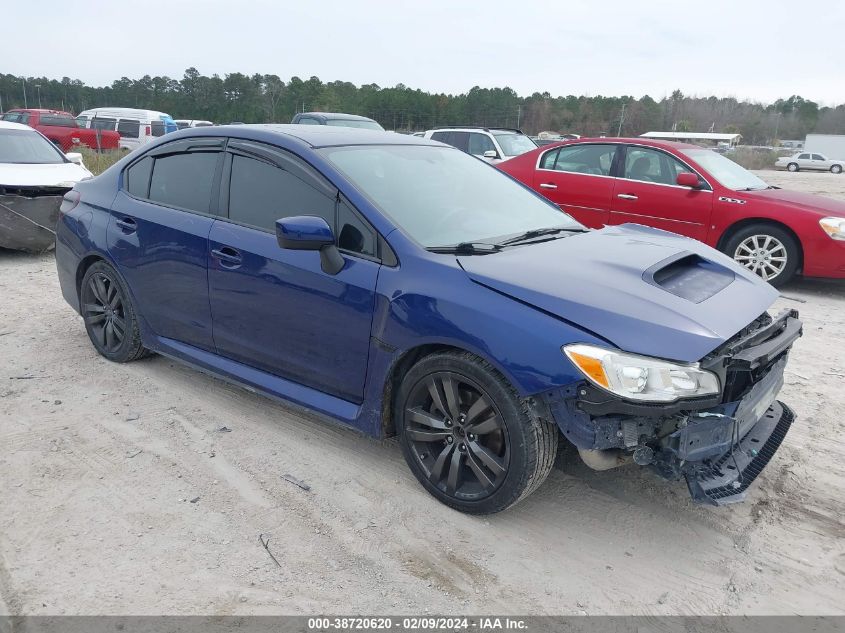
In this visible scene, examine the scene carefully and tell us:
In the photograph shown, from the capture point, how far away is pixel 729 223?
7.52 m

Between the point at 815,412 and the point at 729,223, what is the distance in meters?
3.75

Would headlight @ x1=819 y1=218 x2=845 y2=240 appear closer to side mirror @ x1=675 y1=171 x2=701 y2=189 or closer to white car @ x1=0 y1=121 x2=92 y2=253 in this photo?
side mirror @ x1=675 y1=171 x2=701 y2=189

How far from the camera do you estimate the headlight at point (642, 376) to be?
2559mm

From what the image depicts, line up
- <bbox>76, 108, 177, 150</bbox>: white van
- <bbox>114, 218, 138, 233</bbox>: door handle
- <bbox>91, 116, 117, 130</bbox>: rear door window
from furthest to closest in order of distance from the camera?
<bbox>91, 116, 117, 130</bbox>: rear door window
<bbox>76, 108, 177, 150</bbox>: white van
<bbox>114, 218, 138, 233</bbox>: door handle

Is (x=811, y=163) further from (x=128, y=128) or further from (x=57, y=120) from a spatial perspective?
(x=57, y=120)

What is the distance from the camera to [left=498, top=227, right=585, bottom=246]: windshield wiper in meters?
3.47

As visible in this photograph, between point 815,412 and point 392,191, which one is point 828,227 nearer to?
point 815,412

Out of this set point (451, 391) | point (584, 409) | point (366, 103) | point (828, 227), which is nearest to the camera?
point (584, 409)

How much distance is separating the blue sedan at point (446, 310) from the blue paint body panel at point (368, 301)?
11 millimetres

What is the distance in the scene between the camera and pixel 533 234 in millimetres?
3668

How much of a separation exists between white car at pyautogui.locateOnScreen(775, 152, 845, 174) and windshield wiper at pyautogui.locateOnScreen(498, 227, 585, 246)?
52.1m

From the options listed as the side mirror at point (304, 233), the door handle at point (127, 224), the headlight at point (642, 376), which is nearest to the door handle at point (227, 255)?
the side mirror at point (304, 233)

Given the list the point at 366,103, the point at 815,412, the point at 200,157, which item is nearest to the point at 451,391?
the point at 200,157

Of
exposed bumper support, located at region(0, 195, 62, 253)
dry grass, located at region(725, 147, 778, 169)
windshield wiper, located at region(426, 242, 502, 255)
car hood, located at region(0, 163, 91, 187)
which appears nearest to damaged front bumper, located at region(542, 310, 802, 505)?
windshield wiper, located at region(426, 242, 502, 255)
